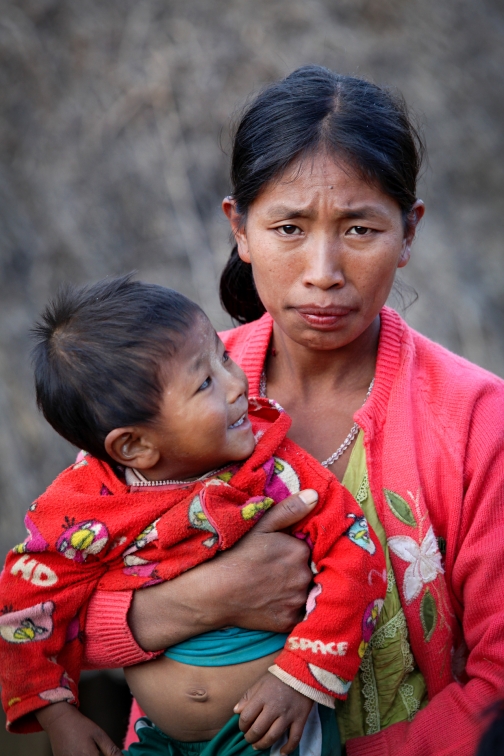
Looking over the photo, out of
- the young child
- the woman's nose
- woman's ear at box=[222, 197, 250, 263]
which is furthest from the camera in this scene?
woman's ear at box=[222, 197, 250, 263]

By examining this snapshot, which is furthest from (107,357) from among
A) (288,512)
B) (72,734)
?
(72,734)

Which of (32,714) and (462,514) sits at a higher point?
(462,514)

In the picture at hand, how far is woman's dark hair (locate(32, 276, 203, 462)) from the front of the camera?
1.79 m

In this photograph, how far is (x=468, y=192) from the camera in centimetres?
409

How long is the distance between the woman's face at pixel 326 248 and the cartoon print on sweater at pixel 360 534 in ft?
1.65

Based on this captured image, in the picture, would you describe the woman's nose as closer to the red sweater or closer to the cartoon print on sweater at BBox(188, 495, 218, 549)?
the red sweater

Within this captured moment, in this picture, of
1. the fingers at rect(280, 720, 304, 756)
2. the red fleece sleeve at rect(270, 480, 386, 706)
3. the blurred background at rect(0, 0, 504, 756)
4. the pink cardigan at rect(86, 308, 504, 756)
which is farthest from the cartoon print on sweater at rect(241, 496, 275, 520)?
the blurred background at rect(0, 0, 504, 756)

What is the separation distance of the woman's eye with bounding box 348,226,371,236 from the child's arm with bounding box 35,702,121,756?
52.4 inches

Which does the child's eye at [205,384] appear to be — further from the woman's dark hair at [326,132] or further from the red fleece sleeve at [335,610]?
the woman's dark hair at [326,132]

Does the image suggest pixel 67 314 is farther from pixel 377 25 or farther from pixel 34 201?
pixel 377 25

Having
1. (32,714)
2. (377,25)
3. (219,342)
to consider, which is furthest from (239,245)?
(377,25)

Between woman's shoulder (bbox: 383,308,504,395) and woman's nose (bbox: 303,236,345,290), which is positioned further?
woman's shoulder (bbox: 383,308,504,395)

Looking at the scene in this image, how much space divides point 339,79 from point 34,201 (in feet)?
7.86

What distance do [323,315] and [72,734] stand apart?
1168 millimetres
